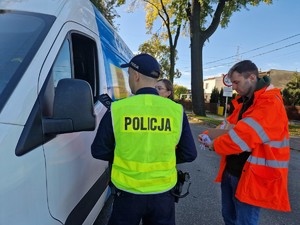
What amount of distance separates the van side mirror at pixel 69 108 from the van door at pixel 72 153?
88 millimetres

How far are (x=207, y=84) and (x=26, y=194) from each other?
269 feet

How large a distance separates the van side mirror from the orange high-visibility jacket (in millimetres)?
1318

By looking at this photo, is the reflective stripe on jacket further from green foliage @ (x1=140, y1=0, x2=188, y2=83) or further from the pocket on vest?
green foliage @ (x1=140, y1=0, x2=188, y2=83)

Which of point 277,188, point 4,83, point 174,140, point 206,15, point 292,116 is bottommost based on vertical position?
point 292,116

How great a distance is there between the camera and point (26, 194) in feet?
4.86

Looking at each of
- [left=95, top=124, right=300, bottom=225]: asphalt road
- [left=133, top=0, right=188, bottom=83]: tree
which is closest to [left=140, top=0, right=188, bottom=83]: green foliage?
[left=133, top=0, right=188, bottom=83]: tree

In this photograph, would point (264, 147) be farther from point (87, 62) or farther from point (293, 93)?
point (293, 93)

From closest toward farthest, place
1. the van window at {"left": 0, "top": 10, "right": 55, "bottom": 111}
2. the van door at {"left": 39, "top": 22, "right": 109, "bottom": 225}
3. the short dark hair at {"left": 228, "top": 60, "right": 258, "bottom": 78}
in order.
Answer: the van window at {"left": 0, "top": 10, "right": 55, "bottom": 111}, the van door at {"left": 39, "top": 22, "right": 109, "bottom": 225}, the short dark hair at {"left": 228, "top": 60, "right": 258, "bottom": 78}

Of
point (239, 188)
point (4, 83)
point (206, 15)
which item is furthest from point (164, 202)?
point (206, 15)

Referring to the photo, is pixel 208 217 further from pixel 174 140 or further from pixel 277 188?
pixel 174 140

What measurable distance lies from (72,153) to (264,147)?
1.52m

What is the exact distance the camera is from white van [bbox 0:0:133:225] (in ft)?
4.75

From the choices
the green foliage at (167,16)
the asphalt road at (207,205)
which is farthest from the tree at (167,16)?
the asphalt road at (207,205)

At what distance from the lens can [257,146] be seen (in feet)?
8.27
